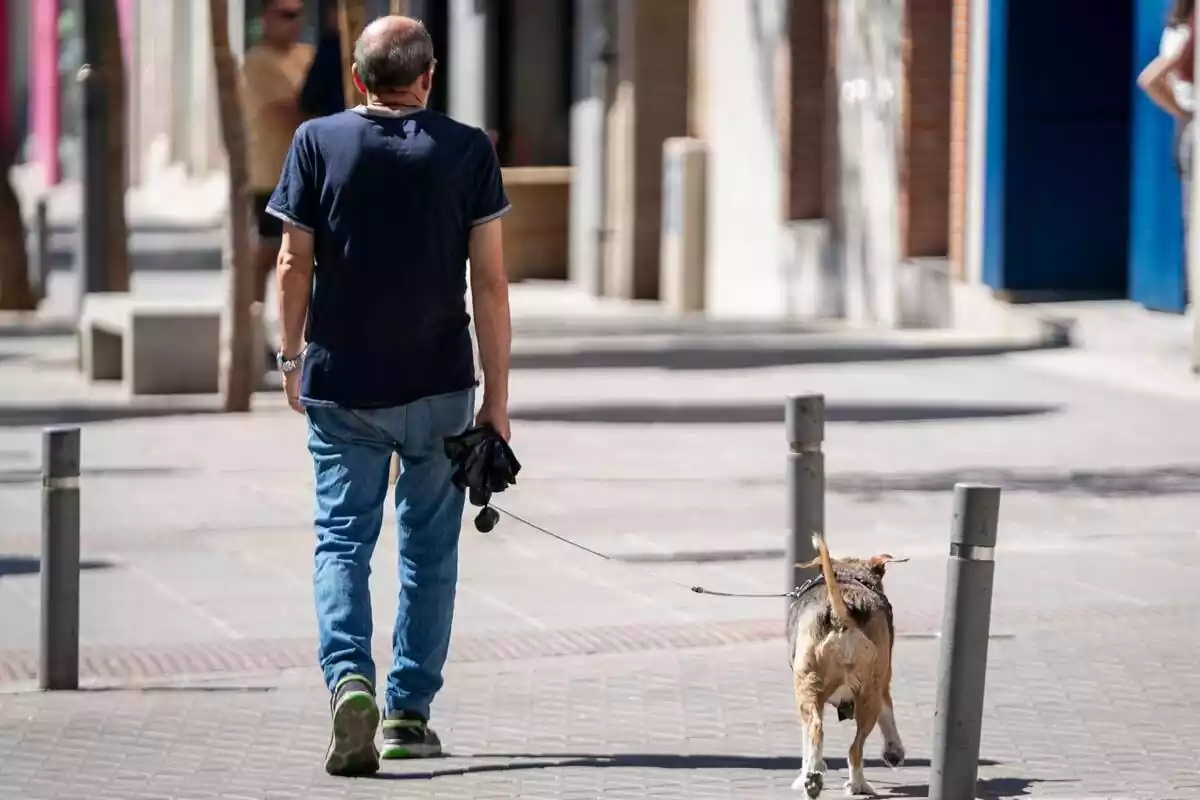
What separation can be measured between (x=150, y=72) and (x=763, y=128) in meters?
38.4

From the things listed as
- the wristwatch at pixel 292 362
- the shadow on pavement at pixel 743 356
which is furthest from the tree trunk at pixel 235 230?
the wristwatch at pixel 292 362

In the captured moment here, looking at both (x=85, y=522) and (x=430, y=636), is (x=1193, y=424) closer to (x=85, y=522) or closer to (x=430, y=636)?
(x=85, y=522)

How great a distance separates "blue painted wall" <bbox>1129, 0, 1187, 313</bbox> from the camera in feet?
59.0

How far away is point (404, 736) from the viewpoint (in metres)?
7.16

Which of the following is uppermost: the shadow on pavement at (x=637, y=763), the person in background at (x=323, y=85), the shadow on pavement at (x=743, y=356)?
the person in background at (x=323, y=85)

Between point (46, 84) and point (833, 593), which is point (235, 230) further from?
point (46, 84)

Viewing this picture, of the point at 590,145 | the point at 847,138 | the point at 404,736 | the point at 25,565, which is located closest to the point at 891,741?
the point at 404,736

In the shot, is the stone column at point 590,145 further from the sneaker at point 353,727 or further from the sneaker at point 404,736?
the sneaker at point 353,727

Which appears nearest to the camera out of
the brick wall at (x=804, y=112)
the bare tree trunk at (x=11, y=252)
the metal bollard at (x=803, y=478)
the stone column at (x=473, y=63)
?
the metal bollard at (x=803, y=478)

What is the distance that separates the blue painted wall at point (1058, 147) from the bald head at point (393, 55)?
13.3 meters

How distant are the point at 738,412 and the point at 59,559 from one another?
797cm

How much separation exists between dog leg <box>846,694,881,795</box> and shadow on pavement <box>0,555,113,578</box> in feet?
14.5

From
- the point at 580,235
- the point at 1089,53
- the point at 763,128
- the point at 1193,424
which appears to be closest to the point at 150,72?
the point at 580,235

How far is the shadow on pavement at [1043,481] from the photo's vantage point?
12.3 meters
